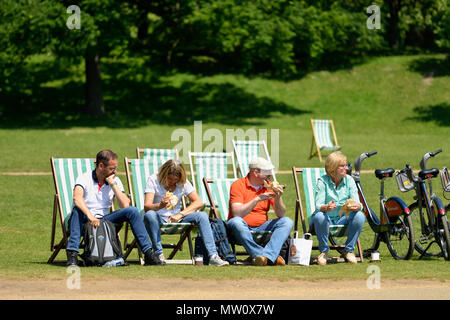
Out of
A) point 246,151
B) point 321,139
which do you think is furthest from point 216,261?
point 321,139

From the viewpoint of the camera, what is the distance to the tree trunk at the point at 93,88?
91.0 feet

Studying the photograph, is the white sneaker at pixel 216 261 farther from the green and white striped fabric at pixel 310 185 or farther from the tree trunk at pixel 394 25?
the tree trunk at pixel 394 25

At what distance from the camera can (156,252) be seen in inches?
310

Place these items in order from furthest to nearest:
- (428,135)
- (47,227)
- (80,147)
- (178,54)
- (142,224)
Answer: (178,54)
(428,135)
(80,147)
(47,227)
(142,224)

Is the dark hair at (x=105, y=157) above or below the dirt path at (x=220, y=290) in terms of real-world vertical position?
above

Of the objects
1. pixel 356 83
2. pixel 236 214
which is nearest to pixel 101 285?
pixel 236 214

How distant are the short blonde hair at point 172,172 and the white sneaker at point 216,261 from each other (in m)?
0.94

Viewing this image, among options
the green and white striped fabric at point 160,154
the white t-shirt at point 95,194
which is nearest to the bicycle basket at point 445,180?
the green and white striped fabric at point 160,154

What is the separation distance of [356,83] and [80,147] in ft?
46.8

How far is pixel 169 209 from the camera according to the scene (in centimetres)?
813

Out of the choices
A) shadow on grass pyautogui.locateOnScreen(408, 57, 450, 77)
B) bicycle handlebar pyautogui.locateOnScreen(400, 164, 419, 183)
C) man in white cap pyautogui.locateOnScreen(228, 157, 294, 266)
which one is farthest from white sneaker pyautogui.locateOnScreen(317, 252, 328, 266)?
shadow on grass pyautogui.locateOnScreen(408, 57, 450, 77)

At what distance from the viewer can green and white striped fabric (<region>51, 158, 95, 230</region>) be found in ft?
27.5

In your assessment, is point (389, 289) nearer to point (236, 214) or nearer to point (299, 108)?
point (236, 214)

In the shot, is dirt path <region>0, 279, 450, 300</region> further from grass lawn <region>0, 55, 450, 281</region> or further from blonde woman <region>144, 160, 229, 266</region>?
blonde woman <region>144, 160, 229, 266</region>
